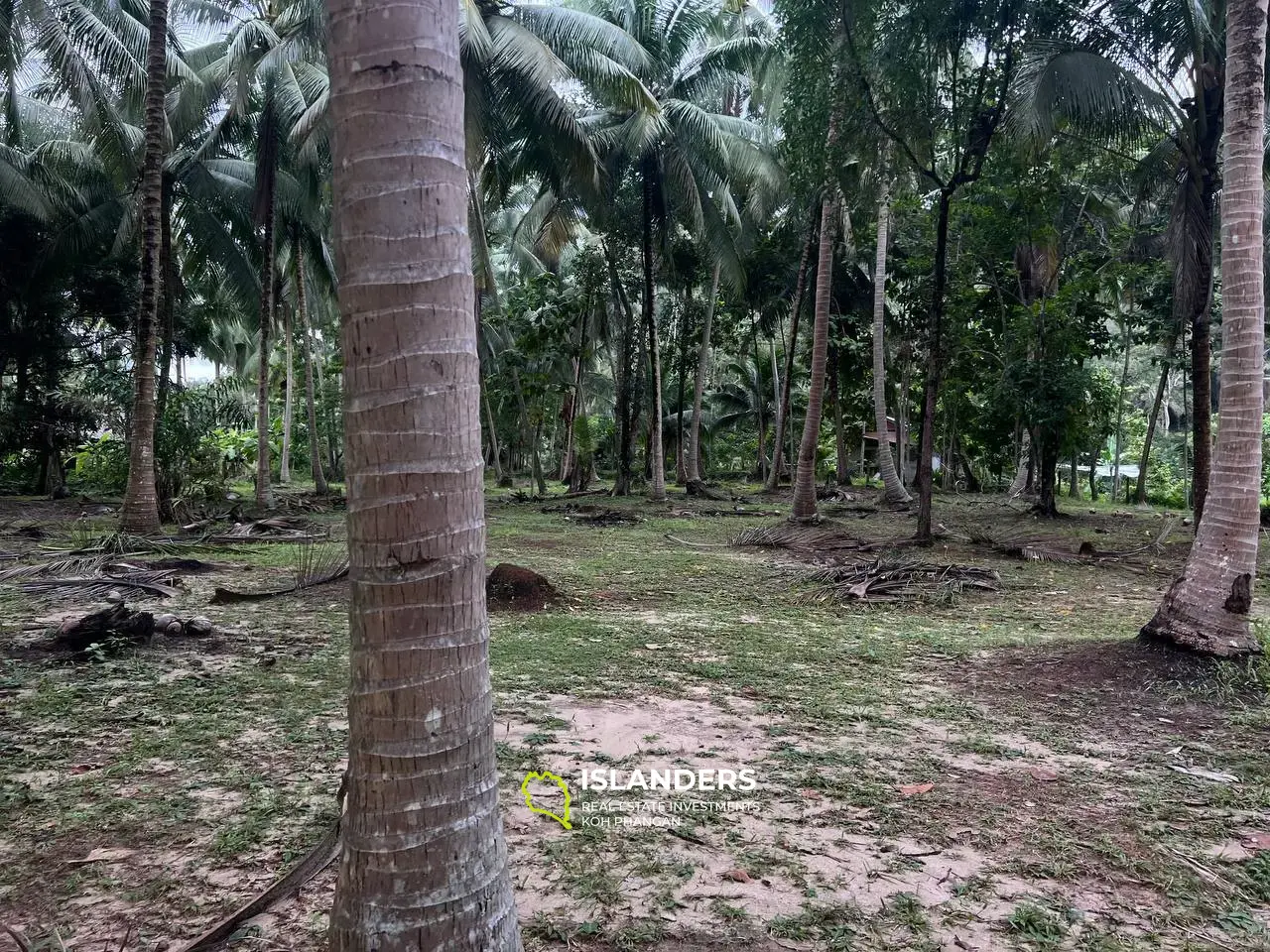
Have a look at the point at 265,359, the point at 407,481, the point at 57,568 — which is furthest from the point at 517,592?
the point at 265,359

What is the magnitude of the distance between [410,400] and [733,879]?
196 centimetres

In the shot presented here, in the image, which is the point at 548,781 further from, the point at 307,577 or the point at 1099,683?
the point at 307,577

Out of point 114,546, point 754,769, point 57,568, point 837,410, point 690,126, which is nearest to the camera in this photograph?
point 754,769

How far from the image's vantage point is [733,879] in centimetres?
277

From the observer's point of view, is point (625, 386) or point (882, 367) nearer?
point (882, 367)

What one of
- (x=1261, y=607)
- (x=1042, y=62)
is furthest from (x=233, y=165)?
(x=1261, y=607)

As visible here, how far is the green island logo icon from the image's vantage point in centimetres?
323

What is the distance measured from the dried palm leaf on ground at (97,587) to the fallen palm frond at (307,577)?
0.48m

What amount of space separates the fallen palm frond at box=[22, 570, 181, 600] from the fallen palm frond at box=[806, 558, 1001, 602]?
6.05m

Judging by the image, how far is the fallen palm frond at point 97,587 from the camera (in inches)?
282

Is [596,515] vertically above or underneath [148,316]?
underneath

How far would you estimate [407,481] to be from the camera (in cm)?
178

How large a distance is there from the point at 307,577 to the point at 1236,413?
7.64 metres

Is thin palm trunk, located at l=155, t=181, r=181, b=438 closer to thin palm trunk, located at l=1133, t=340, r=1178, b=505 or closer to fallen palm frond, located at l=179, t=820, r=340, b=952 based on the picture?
fallen palm frond, located at l=179, t=820, r=340, b=952
